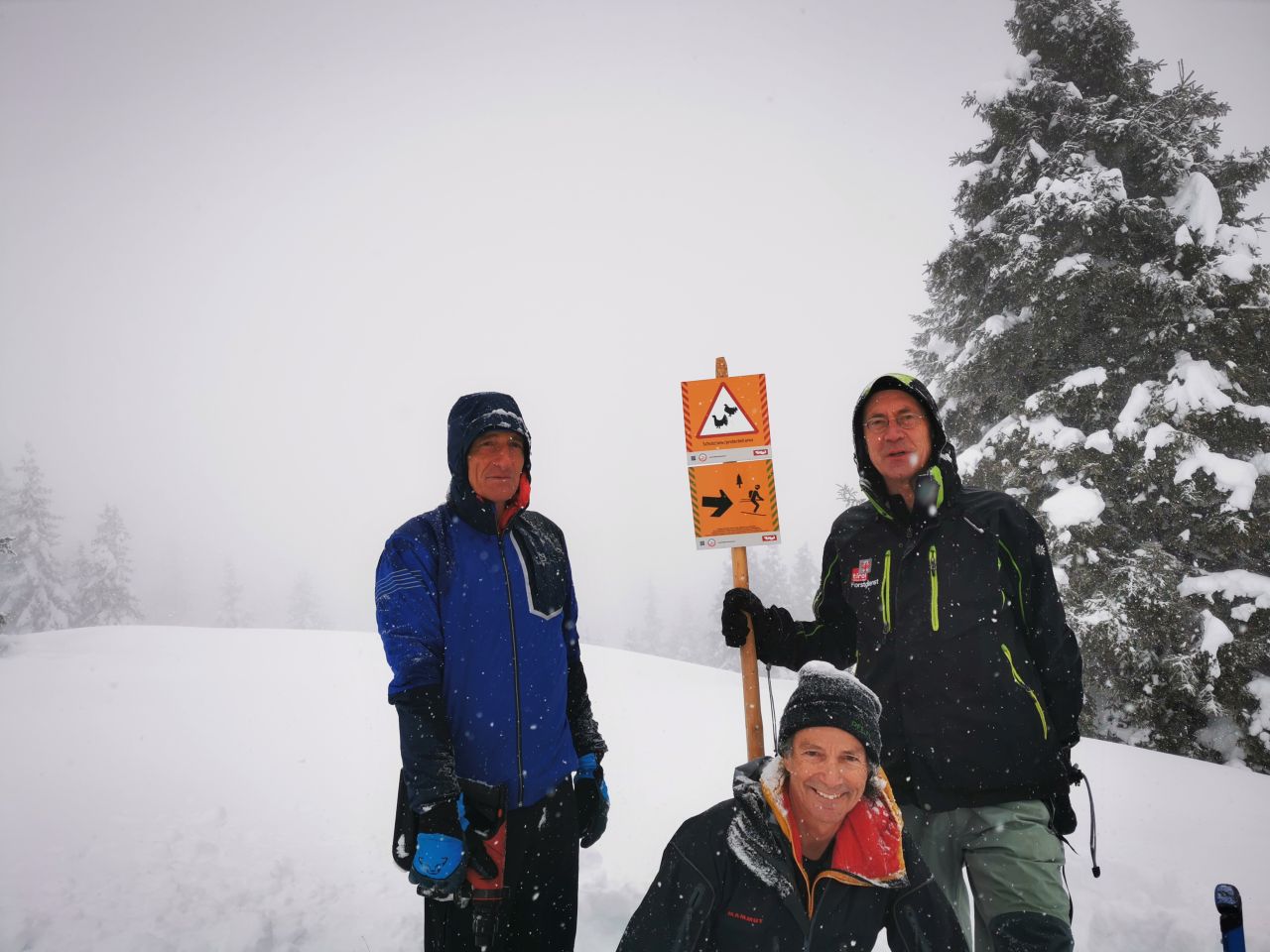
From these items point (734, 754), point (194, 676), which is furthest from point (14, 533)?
point (734, 754)

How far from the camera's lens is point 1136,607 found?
752cm

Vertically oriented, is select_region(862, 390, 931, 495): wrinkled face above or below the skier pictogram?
above

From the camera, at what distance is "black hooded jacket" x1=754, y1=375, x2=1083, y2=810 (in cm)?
287

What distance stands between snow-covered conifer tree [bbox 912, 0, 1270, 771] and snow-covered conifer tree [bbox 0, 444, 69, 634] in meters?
36.7

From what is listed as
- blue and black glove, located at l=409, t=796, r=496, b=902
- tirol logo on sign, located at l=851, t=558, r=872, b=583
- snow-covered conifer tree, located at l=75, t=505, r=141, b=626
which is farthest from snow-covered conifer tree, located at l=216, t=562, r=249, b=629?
tirol logo on sign, located at l=851, t=558, r=872, b=583

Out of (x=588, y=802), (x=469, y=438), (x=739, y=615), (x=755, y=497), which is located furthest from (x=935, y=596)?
(x=469, y=438)

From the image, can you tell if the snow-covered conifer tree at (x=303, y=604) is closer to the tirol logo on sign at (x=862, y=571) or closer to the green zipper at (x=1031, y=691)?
the tirol logo on sign at (x=862, y=571)

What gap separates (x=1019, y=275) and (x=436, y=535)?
889 centimetres

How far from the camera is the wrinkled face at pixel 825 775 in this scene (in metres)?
2.46

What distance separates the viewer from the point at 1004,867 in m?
2.78

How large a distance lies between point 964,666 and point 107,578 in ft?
142

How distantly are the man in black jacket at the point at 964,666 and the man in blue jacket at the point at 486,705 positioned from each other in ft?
5.13

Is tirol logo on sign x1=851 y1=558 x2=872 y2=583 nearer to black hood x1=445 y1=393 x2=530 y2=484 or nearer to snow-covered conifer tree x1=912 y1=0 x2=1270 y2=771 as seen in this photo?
black hood x1=445 y1=393 x2=530 y2=484

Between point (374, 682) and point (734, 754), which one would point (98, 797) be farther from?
point (734, 754)
